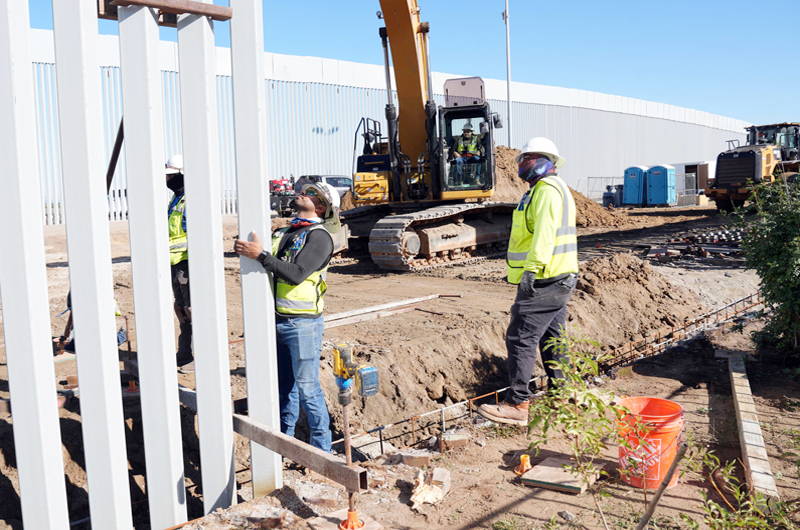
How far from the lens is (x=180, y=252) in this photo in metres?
5.46

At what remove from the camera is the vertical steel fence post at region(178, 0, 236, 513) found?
3.24 metres

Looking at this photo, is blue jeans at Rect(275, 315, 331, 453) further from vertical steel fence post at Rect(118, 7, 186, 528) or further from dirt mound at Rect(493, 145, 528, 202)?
dirt mound at Rect(493, 145, 528, 202)

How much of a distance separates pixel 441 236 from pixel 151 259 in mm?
10361

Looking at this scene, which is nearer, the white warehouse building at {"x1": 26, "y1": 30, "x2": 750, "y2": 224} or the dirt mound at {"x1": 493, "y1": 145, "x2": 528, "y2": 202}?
the white warehouse building at {"x1": 26, "y1": 30, "x2": 750, "y2": 224}

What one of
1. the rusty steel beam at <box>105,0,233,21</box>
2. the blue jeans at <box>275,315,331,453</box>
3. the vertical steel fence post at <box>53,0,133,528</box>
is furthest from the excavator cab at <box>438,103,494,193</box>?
the vertical steel fence post at <box>53,0,133,528</box>

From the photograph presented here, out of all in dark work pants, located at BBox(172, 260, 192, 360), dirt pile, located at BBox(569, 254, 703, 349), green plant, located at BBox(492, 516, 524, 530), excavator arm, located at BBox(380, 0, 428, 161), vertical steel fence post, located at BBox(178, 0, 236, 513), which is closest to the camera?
vertical steel fence post, located at BBox(178, 0, 236, 513)

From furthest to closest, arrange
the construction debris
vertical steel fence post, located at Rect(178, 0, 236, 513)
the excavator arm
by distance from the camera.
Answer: the excavator arm, the construction debris, vertical steel fence post, located at Rect(178, 0, 236, 513)

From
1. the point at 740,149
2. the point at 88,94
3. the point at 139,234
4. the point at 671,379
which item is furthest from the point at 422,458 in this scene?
the point at 740,149

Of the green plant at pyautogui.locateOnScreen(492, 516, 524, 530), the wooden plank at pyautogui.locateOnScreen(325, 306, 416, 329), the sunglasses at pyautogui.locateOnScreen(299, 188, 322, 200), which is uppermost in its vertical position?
the sunglasses at pyautogui.locateOnScreen(299, 188, 322, 200)

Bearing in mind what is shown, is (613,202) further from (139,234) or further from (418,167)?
(139,234)

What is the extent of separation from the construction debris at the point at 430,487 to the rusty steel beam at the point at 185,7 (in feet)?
8.96

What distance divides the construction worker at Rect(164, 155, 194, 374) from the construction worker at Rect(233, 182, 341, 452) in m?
1.26

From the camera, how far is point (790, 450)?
4430 mm

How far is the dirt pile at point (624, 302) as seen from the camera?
28.0ft
